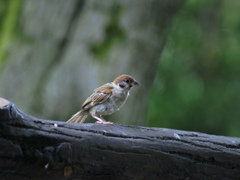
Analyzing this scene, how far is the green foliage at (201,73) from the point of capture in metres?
11.5

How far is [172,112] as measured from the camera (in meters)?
11.5

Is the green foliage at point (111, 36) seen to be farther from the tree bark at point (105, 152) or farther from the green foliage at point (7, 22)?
the tree bark at point (105, 152)

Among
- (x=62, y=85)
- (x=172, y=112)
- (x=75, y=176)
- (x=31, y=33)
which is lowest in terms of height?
(x=172, y=112)

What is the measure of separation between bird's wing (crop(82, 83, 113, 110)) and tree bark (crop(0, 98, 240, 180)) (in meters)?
1.39

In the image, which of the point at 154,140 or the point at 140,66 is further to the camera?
the point at 140,66

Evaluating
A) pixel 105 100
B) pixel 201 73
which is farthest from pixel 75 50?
pixel 201 73

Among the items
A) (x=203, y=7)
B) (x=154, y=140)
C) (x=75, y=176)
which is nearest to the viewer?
(x=75, y=176)

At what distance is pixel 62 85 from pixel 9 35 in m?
1.09

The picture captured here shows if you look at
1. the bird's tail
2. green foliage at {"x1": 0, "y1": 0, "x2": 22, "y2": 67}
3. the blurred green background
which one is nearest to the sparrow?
the bird's tail

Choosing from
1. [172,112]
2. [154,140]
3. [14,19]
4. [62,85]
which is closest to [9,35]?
[14,19]

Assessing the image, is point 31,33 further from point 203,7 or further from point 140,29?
point 203,7

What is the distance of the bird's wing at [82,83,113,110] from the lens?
14.7 ft

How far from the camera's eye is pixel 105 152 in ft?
9.08

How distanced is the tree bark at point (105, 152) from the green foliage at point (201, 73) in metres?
8.14
